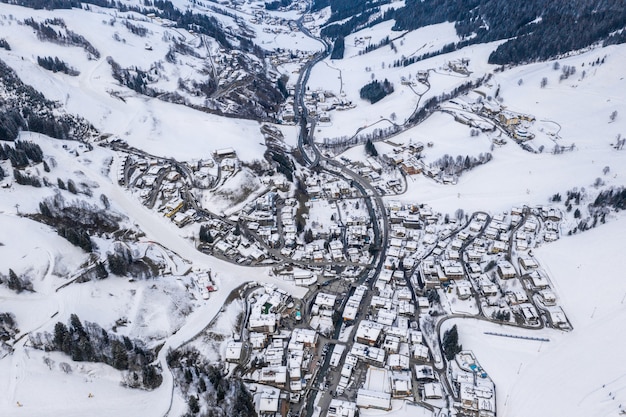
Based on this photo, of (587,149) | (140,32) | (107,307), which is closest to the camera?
(107,307)

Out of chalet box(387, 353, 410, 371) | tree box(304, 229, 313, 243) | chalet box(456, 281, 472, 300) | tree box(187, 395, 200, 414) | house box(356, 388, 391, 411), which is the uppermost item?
tree box(304, 229, 313, 243)

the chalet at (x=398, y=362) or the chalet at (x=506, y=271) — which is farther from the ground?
the chalet at (x=506, y=271)

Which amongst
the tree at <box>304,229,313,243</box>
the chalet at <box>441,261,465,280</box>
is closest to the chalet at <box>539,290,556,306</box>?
the chalet at <box>441,261,465,280</box>

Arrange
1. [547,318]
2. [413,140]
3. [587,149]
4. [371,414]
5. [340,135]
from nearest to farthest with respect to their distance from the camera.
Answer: [371,414] → [547,318] → [587,149] → [413,140] → [340,135]

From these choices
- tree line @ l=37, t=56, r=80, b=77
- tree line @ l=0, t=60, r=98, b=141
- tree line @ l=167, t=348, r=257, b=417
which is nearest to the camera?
tree line @ l=167, t=348, r=257, b=417

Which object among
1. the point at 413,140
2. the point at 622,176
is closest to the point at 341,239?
the point at 413,140

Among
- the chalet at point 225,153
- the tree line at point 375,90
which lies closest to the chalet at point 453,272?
the chalet at point 225,153

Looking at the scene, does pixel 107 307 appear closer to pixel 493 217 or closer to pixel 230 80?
pixel 493 217

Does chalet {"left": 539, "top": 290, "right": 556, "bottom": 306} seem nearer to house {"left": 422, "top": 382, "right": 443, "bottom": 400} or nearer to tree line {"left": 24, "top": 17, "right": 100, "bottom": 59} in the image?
house {"left": 422, "top": 382, "right": 443, "bottom": 400}

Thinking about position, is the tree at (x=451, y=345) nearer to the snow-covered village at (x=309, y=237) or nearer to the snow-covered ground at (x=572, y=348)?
the snow-covered village at (x=309, y=237)
